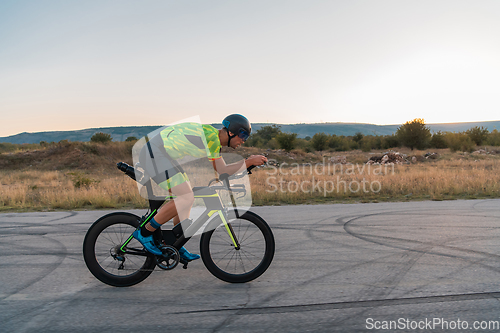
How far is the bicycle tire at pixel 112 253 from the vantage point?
4.11 meters

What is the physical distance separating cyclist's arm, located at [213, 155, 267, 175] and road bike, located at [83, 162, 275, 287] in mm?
101

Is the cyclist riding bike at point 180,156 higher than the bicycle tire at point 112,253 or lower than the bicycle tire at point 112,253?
higher

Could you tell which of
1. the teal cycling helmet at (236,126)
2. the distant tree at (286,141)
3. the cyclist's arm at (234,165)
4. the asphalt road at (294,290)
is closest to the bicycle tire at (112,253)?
the asphalt road at (294,290)

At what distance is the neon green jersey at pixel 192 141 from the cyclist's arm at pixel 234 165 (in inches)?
2.8

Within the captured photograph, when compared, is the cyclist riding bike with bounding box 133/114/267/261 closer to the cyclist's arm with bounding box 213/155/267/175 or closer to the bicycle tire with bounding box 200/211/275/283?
the cyclist's arm with bounding box 213/155/267/175

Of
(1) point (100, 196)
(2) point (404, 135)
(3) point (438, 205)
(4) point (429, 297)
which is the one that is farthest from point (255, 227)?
(2) point (404, 135)

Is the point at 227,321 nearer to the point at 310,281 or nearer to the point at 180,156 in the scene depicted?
the point at 310,281

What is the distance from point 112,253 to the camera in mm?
4211

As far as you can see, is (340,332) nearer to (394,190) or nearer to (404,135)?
(394,190)

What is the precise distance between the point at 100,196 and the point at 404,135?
59.0 meters

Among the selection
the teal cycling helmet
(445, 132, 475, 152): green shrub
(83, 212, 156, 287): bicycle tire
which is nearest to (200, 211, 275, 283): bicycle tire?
(83, 212, 156, 287): bicycle tire

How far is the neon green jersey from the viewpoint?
3.86m

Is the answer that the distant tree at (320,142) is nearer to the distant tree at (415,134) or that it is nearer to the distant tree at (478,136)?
the distant tree at (415,134)

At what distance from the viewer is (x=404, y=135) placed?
62.0 metres
